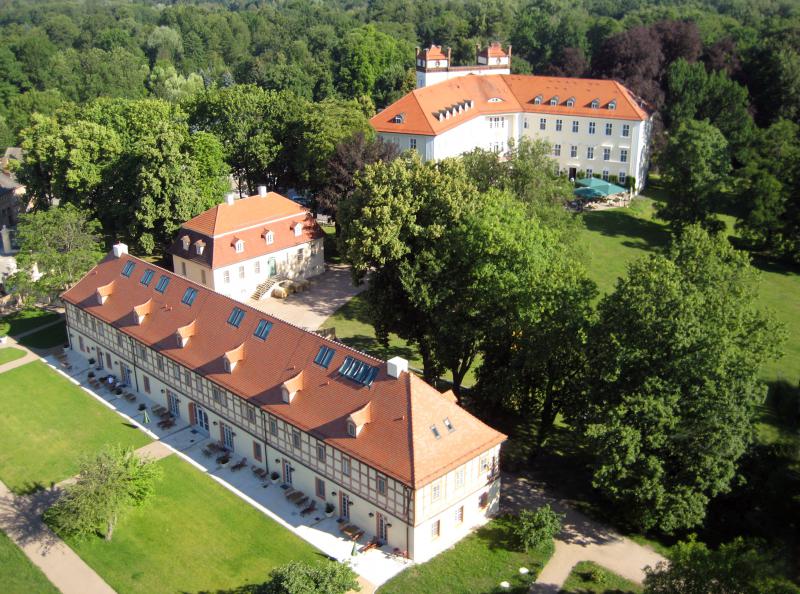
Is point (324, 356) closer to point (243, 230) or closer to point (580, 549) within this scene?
point (580, 549)

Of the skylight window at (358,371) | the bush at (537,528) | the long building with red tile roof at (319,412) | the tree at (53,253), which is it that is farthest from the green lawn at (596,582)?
the tree at (53,253)

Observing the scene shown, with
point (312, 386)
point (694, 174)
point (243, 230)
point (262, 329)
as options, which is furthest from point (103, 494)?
point (694, 174)

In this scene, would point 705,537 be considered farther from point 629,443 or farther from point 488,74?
point 488,74

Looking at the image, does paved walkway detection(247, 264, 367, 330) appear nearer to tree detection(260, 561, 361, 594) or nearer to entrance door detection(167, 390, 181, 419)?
entrance door detection(167, 390, 181, 419)

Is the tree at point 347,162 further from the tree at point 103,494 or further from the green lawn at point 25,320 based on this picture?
the tree at point 103,494

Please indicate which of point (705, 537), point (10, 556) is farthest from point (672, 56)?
point (10, 556)

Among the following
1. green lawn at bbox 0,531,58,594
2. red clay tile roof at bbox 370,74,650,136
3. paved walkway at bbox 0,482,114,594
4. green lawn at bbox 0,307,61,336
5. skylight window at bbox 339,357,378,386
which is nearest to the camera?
green lawn at bbox 0,531,58,594

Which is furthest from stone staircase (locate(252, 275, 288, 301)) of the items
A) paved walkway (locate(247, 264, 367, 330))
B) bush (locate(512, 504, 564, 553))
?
bush (locate(512, 504, 564, 553))
